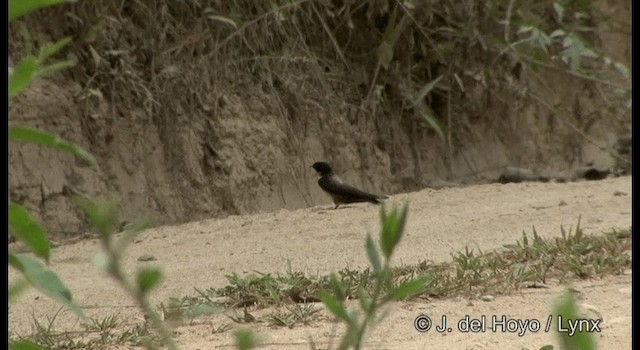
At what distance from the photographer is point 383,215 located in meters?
0.77

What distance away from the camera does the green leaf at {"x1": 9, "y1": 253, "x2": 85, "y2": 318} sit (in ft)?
2.83

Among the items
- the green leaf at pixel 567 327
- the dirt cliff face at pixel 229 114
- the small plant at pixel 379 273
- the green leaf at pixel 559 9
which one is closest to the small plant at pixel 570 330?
the green leaf at pixel 567 327

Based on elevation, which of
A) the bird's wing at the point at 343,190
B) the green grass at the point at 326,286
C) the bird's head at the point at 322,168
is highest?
the bird's head at the point at 322,168

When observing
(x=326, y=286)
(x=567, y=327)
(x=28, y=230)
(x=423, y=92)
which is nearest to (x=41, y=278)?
(x=28, y=230)

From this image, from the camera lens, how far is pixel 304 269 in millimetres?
1862

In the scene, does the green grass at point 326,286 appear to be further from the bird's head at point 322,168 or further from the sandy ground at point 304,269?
the bird's head at point 322,168

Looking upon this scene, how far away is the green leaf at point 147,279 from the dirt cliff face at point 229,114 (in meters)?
1.06

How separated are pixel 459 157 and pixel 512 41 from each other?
0.54 metres

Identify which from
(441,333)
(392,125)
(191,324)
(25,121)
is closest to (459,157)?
(392,125)

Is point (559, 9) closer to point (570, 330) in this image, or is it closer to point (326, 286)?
point (326, 286)

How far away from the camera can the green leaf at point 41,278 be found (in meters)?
0.86

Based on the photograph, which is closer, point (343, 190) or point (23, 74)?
point (23, 74)

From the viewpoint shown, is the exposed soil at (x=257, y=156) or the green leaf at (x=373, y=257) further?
the exposed soil at (x=257, y=156)

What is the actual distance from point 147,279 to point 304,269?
3.69 feet
